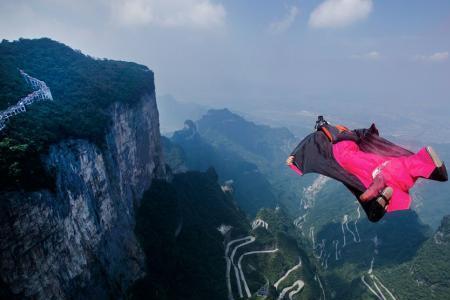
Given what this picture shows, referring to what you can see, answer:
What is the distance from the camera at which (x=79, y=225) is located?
32.0 metres

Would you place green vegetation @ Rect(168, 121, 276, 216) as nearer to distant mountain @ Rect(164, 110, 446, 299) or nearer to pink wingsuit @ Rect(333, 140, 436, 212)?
distant mountain @ Rect(164, 110, 446, 299)

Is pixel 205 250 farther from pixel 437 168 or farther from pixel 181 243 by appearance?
pixel 437 168

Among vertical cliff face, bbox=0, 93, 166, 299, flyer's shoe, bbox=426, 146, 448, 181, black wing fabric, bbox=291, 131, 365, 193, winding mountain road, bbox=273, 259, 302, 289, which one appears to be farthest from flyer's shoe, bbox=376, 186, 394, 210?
winding mountain road, bbox=273, 259, 302, 289

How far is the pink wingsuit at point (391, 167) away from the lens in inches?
216

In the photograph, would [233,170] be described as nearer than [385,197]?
No

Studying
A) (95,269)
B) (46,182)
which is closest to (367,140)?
(46,182)

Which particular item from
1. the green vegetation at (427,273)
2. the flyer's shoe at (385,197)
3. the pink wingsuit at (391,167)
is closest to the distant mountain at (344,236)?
the green vegetation at (427,273)

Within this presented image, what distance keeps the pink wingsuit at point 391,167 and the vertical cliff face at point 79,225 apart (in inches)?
876

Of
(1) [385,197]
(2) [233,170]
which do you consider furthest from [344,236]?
(1) [385,197]

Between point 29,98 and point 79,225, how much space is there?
11.2 meters

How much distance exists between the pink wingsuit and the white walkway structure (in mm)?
26109

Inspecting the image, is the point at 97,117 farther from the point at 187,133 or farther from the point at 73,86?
the point at 187,133

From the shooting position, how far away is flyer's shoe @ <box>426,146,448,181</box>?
526 centimetres

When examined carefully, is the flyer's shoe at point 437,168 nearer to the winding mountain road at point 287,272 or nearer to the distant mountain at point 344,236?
the winding mountain road at point 287,272
